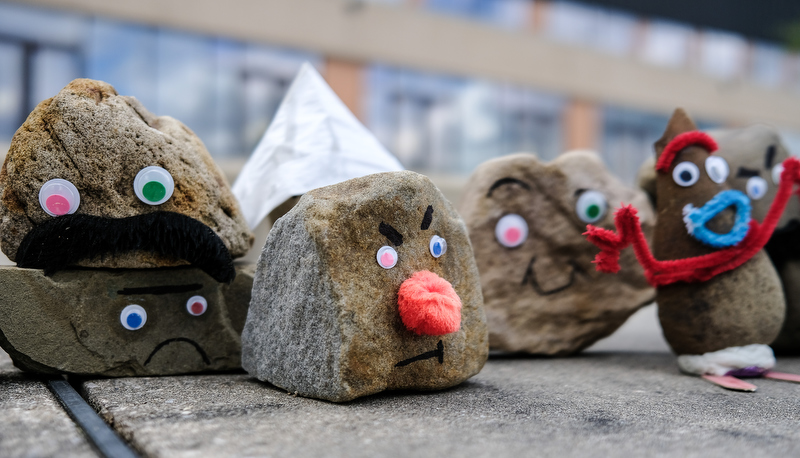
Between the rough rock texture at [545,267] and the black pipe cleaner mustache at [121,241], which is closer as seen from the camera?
the black pipe cleaner mustache at [121,241]

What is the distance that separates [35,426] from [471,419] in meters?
1.19

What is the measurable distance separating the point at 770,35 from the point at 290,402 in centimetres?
1124

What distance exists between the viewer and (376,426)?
1.76 meters

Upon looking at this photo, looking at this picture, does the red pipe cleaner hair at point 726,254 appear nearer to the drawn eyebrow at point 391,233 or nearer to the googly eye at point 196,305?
the drawn eyebrow at point 391,233

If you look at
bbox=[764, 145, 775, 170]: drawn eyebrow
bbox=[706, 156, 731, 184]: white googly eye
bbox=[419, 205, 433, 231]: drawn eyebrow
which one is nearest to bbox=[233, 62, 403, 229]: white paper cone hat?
bbox=[419, 205, 433, 231]: drawn eyebrow

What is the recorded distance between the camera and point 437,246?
2.22 metres

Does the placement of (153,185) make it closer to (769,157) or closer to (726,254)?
(726,254)

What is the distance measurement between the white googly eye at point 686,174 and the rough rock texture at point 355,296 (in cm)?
108

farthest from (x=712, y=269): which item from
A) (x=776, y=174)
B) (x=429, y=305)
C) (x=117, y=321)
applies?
(x=117, y=321)

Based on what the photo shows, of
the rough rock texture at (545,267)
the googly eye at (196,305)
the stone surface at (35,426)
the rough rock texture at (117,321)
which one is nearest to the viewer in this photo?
the stone surface at (35,426)

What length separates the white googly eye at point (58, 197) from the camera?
7.29ft

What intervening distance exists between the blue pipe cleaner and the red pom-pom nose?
1171 millimetres

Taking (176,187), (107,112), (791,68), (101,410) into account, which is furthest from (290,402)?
(791,68)

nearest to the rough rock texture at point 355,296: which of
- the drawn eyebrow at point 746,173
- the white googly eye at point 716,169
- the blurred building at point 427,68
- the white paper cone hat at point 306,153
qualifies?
the white paper cone hat at point 306,153
